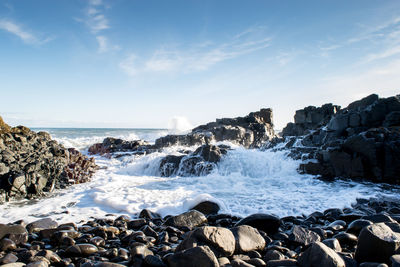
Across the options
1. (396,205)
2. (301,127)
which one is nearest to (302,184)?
(396,205)

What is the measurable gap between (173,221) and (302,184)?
662 cm

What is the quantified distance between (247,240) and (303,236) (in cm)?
105

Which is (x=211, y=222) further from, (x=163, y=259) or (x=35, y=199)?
(x=35, y=199)

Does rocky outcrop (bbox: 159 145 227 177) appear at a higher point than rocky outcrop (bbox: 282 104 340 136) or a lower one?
lower

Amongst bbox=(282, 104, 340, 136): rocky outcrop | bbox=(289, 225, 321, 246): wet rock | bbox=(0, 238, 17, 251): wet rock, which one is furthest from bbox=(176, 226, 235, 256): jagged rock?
bbox=(282, 104, 340, 136): rocky outcrop

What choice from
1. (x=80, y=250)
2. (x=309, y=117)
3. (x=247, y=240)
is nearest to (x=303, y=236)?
(x=247, y=240)

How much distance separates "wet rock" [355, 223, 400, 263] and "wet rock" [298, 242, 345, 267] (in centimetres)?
48

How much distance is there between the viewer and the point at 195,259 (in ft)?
9.46

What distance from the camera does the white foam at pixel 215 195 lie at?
642 cm

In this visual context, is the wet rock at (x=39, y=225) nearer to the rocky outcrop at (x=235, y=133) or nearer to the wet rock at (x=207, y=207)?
the wet rock at (x=207, y=207)

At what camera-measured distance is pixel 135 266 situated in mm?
3195

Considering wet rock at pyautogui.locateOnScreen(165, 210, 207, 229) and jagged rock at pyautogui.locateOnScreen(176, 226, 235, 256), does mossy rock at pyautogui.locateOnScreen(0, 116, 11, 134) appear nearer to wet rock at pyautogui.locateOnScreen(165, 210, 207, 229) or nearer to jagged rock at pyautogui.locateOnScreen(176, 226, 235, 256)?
wet rock at pyautogui.locateOnScreen(165, 210, 207, 229)

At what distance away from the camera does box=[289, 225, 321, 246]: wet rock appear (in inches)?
159

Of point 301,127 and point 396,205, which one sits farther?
point 301,127
